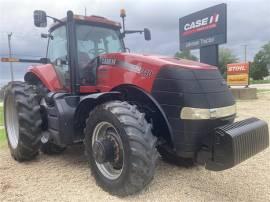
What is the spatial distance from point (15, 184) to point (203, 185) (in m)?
2.54

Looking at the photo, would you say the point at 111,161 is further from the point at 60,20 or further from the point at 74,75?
the point at 60,20

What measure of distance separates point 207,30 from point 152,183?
14.5m

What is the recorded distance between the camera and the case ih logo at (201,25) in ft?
Result: 56.5

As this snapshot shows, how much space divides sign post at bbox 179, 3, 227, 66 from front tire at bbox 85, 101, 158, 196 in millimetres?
13233

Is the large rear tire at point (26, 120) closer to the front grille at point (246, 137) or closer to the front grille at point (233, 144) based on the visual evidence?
the front grille at point (233, 144)

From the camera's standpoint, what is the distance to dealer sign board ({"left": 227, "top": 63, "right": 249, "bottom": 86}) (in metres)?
20.5

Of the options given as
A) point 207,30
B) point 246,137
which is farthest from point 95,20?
point 207,30

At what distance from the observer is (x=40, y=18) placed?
5.00m

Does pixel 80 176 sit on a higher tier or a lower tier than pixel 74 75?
lower

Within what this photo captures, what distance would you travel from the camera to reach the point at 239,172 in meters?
4.84

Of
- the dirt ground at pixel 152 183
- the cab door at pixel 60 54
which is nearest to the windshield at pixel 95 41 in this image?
the cab door at pixel 60 54

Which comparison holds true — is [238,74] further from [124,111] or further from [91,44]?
[124,111]

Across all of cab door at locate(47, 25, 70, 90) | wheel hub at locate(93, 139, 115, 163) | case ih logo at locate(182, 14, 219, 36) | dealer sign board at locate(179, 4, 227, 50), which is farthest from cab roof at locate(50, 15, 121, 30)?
case ih logo at locate(182, 14, 219, 36)

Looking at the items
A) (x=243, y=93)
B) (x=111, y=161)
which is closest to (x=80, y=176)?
(x=111, y=161)
